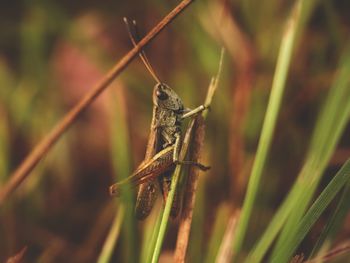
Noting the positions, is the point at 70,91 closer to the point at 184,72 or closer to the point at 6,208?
the point at 184,72

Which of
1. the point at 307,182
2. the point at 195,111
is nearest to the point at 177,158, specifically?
the point at 195,111

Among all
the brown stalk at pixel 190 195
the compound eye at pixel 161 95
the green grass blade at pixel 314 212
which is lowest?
the green grass blade at pixel 314 212

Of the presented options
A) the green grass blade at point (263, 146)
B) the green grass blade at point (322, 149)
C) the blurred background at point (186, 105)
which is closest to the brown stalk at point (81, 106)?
the blurred background at point (186, 105)

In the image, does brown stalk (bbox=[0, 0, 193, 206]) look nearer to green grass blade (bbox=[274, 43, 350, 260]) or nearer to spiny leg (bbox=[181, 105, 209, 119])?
spiny leg (bbox=[181, 105, 209, 119])

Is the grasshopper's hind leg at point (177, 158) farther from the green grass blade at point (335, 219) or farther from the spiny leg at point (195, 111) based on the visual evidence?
the green grass blade at point (335, 219)

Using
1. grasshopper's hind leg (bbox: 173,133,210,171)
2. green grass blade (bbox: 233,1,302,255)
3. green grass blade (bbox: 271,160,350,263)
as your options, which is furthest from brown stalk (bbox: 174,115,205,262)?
green grass blade (bbox: 271,160,350,263)

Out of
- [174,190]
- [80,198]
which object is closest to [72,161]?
[80,198]
